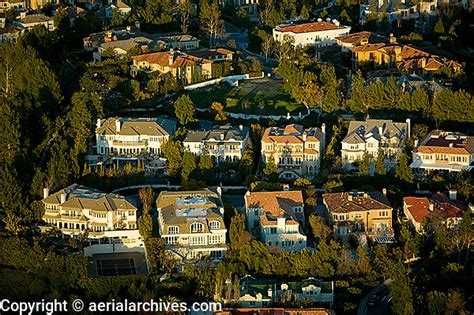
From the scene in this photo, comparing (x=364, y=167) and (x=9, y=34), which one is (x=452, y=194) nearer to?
(x=364, y=167)

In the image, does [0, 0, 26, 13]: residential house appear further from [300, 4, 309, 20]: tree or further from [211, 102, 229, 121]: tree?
[211, 102, 229, 121]: tree

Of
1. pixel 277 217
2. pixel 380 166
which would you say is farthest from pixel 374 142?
pixel 277 217

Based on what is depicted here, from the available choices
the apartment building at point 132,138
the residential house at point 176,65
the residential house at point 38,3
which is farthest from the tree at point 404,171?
the residential house at point 38,3

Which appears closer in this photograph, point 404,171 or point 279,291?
point 279,291

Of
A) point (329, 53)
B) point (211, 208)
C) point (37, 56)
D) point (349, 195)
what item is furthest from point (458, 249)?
point (37, 56)

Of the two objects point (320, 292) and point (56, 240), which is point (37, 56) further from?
point (320, 292)

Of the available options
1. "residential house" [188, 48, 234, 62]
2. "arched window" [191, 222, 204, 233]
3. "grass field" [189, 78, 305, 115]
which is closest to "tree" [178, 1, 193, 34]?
"residential house" [188, 48, 234, 62]
